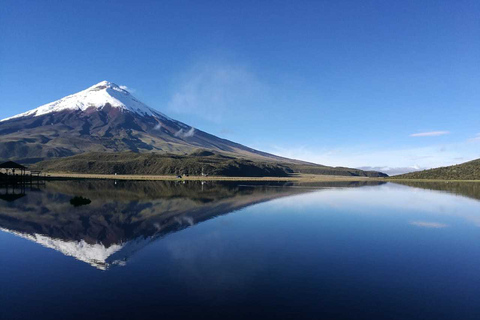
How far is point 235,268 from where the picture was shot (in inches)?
713

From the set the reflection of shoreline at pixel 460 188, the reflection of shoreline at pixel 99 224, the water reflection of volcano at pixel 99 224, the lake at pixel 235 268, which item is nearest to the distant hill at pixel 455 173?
the reflection of shoreline at pixel 460 188

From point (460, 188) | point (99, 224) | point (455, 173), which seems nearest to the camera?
point (99, 224)

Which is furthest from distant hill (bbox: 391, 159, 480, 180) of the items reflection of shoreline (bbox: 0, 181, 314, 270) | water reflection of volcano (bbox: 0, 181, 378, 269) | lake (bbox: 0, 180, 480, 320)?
water reflection of volcano (bbox: 0, 181, 378, 269)

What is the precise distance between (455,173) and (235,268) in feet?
660

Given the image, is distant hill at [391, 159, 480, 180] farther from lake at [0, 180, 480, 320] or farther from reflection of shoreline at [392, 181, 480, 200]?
lake at [0, 180, 480, 320]

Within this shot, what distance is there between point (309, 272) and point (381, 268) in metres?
5.09

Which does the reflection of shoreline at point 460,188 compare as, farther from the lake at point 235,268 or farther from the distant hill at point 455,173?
the lake at point 235,268

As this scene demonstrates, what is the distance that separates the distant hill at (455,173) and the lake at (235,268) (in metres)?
161

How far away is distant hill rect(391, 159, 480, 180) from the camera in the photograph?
532ft

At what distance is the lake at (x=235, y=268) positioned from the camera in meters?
13.0

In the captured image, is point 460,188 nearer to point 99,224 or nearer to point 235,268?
point 235,268

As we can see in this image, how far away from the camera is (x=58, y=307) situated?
12898mm

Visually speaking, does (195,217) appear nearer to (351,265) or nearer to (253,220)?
(253,220)

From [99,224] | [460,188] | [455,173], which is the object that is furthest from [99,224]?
[455,173]
